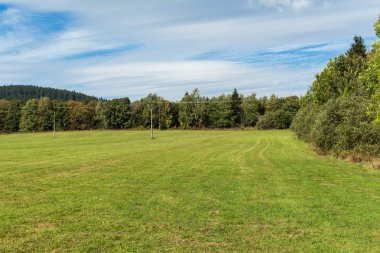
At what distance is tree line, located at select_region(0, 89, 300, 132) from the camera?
136375 mm

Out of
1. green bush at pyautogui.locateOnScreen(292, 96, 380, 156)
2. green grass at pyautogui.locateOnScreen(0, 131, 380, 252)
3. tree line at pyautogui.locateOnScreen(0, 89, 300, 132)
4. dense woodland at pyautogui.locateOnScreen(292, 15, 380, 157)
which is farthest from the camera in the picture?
tree line at pyautogui.locateOnScreen(0, 89, 300, 132)

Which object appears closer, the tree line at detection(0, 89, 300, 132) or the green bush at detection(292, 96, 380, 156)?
the green bush at detection(292, 96, 380, 156)

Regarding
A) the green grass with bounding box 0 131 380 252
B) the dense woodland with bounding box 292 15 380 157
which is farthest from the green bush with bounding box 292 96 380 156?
the green grass with bounding box 0 131 380 252

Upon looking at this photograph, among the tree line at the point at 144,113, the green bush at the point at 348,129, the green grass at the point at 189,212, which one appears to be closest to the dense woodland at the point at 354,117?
the green bush at the point at 348,129

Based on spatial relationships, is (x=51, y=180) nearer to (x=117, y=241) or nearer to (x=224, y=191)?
(x=224, y=191)

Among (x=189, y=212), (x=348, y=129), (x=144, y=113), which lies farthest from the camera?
(x=144, y=113)

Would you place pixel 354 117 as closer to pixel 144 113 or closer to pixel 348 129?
pixel 348 129

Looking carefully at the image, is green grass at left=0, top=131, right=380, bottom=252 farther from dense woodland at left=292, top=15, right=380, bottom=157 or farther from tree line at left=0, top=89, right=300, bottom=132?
tree line at left=0, top=89, right=300, bottom=132

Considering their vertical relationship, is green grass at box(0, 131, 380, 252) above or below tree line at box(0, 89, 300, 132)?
below

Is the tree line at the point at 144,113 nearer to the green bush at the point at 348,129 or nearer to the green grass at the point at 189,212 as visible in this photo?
the green bush at the point at 348,129

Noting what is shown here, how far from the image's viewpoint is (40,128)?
457 ft

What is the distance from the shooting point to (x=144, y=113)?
136 meters

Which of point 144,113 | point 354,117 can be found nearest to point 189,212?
point 354,117

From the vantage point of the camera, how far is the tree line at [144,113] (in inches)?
5369
